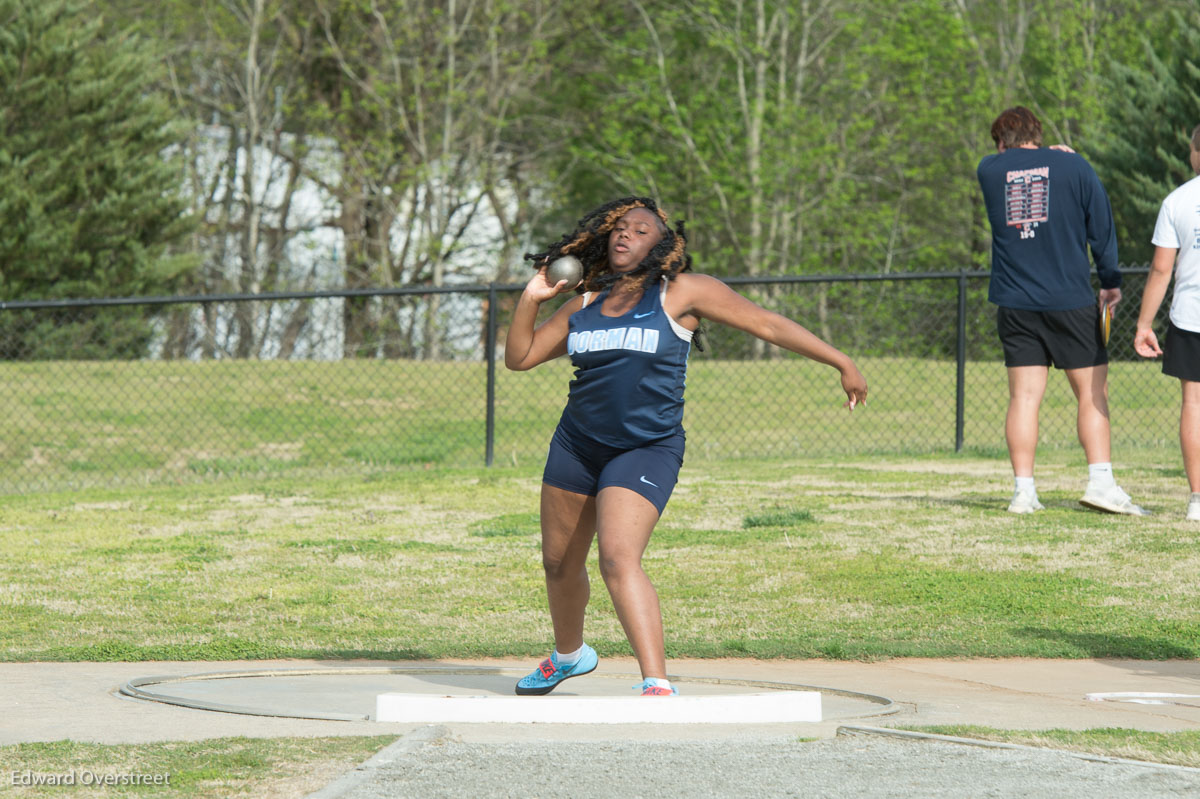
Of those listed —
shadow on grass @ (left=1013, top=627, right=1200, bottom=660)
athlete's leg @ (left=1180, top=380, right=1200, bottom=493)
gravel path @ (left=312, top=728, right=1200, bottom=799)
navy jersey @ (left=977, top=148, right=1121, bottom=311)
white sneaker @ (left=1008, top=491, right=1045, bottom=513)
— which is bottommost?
shadow on grass @ (left=1013, top=627, right=1200, bottom=660)

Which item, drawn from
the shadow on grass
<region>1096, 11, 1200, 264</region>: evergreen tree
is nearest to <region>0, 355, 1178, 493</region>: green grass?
the shadow on grass

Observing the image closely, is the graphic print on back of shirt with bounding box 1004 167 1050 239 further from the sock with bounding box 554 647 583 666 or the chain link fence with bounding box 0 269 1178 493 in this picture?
the chain link fence with bounding box 0 269 1178 493

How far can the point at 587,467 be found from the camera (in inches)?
190

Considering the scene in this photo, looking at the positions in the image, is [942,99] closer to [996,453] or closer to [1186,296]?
[996,453]

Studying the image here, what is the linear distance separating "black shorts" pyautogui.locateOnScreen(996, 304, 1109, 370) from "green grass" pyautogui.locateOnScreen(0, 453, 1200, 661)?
970 mm

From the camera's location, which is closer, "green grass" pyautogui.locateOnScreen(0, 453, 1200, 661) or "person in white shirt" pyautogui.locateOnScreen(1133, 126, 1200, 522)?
"green grass" pyautogui.locateOnScreen(0, 453, 1200, 661)

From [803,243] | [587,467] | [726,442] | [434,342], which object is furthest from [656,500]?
[803,243]

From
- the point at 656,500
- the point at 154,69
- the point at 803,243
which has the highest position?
the point at 154,69

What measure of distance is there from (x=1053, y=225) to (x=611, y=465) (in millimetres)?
4633

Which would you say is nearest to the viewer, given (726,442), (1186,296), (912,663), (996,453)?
(912,663)

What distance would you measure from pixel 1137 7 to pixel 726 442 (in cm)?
2474

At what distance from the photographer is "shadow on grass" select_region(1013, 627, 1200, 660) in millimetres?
5848

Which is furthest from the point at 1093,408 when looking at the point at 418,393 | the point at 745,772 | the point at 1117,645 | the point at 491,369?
the point at 418,393

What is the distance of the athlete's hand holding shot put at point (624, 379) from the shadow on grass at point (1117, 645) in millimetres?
1974
